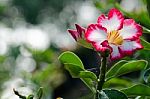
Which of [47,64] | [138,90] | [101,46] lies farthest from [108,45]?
[47,64]

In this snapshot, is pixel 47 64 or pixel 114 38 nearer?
pixel 114 38

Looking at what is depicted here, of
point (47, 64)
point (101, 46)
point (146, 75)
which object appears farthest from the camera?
point (47, 64)

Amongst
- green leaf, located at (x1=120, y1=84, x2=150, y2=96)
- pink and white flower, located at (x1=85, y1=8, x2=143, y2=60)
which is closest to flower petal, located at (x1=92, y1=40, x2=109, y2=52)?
pink and white flower, located at (x1=85, y1=8, x2=143, y2=60)

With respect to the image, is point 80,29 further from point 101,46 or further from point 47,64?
point 47,64

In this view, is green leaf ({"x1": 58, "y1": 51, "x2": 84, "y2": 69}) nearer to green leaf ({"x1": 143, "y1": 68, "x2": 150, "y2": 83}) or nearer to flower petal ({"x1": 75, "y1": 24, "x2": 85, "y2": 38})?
flower petal ({"x1": 75, "y1": 24, "x2": 85, "y2": 38})

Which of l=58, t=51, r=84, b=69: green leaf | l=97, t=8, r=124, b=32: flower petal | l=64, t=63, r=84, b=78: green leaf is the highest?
l=97, t=8, r=124, b=32: flower petal

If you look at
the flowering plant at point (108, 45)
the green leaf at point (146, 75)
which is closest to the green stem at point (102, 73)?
the flowering plant at point (108, 45)

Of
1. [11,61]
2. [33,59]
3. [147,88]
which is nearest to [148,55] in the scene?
[147,88]
